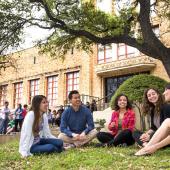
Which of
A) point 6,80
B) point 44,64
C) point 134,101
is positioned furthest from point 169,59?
point 6,80

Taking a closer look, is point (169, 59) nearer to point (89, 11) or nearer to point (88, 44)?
point (89, 11)

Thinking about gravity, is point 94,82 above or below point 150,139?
above

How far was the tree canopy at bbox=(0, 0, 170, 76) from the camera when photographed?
1503cm

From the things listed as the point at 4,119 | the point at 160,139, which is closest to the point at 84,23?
the point at 4,119

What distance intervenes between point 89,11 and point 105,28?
96cm

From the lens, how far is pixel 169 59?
1488cm

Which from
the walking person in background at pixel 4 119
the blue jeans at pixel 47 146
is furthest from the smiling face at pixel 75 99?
the walking person in background at pixel 4 119

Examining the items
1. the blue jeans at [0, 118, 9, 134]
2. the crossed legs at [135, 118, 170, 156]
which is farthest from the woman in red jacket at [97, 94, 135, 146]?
the blue jeans at [0, 118, 9, 134]

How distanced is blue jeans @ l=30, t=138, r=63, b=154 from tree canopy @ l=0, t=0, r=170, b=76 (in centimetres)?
698

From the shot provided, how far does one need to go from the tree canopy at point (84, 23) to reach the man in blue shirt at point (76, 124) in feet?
18.2

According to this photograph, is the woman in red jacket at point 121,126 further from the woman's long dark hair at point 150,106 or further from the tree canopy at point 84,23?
the tree canopy at point 84,23

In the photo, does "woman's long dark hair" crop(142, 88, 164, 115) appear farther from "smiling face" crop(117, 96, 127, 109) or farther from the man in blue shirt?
the man in blue shirt

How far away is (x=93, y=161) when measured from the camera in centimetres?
741

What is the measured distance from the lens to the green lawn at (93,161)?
6.91 meters
